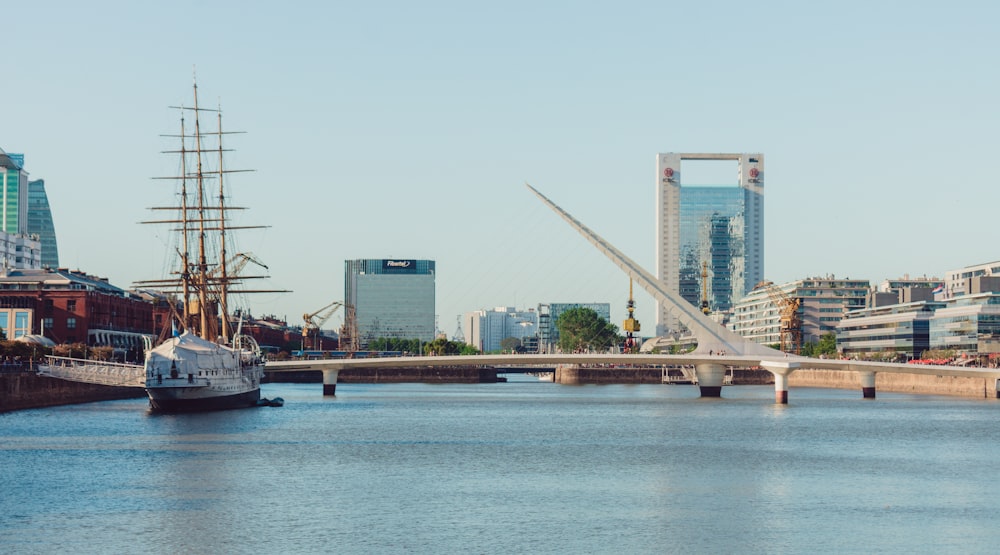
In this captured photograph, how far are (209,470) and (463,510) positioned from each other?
1198 centimetres

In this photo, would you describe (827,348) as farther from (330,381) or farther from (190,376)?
(190,376)

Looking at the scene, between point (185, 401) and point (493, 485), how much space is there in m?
39.2

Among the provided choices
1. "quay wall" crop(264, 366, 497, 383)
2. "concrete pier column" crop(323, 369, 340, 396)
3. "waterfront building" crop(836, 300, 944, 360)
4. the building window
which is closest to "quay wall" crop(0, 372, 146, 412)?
"concrete pier column" crop(323, 369, 340, 396)

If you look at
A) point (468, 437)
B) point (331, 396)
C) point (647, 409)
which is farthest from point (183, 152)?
point (468, 437)

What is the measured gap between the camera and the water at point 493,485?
29422mm

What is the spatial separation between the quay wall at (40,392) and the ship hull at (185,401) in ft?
19.5

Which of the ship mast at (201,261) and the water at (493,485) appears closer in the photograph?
the water at (493,485)

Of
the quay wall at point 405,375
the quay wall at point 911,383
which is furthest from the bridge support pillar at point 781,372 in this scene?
the quay wall at point 405,375

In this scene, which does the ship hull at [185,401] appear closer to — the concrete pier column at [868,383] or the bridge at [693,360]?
the bridge at [693,360]

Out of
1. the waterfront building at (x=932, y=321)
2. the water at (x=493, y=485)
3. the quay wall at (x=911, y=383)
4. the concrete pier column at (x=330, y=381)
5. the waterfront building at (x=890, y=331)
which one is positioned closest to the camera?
the water at (x=493, y=485)

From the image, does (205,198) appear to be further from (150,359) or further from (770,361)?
(770,361)

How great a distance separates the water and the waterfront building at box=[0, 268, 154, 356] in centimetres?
4880

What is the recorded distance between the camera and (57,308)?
117 metres

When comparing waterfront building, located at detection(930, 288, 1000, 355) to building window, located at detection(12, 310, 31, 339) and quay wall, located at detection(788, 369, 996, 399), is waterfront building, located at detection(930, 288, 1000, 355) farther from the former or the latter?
building window, located at detection(12, 310, 31, 339)
